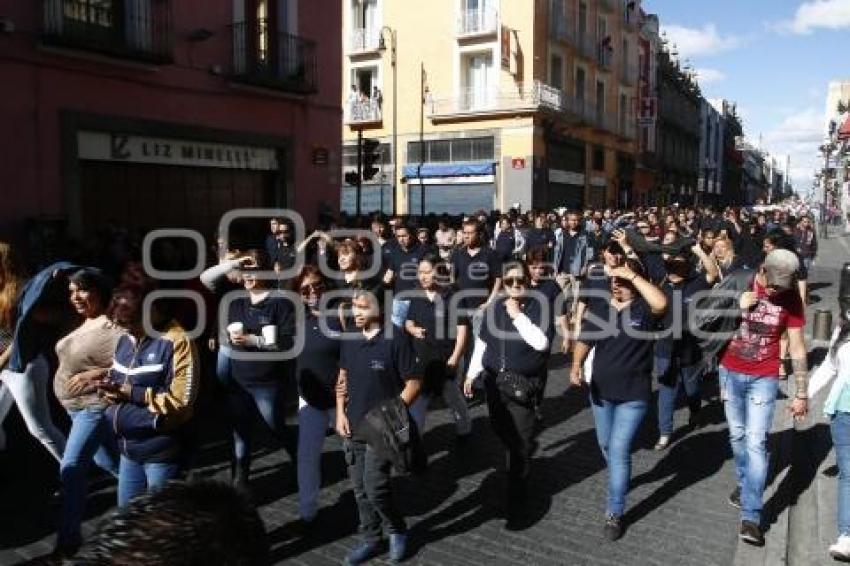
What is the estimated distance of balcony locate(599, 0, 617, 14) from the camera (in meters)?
34.8

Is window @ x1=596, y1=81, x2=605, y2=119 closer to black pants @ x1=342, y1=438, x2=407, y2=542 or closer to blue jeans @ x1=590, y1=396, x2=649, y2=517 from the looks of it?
blue jeans @ x1=590, y1=396, x2=649, y2=517

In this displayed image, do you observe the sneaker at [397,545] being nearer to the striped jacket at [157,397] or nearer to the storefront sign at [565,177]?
the striped jacket at [157,397]

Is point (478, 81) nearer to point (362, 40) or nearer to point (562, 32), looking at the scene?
point (562, 32)

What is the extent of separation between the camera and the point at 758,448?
4.43 metres

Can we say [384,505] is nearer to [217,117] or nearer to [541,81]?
[217,117]

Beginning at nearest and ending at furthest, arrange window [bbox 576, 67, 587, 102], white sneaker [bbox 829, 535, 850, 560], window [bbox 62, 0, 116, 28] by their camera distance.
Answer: white sneaker [bbox 829, 535, 850, 560]
window [bbox 62, 0, 116, 28]
window [bbox 576, 67, 587, 102]

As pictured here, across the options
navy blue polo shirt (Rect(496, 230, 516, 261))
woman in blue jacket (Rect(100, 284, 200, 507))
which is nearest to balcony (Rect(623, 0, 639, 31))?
navy blue polo shirt (Rect(496, 230, 516, 261))

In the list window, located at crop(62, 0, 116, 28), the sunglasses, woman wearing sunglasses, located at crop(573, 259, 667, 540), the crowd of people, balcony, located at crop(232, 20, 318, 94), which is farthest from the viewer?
balcony, located at crop(232, 20, 318, 94)

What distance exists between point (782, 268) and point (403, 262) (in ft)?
17.5

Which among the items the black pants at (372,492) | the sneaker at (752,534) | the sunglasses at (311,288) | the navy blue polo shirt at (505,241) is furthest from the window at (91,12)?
the sneaker at (752,534)

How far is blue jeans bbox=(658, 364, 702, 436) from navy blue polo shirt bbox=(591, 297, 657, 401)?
6.16 ft

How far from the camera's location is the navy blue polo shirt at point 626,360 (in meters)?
4.54

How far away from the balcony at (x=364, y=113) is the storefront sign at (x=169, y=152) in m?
17.1

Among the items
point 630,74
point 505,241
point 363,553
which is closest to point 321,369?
point 363,553
